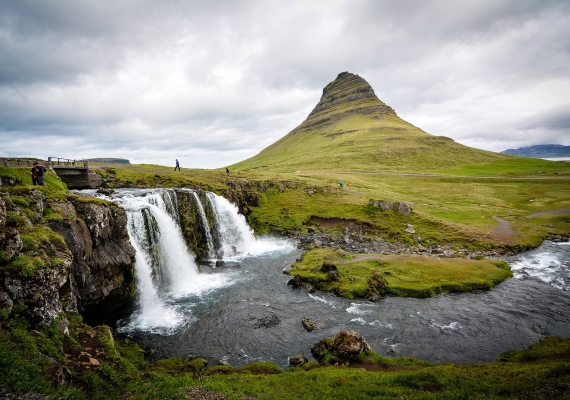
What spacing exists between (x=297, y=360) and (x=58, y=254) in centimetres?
1866

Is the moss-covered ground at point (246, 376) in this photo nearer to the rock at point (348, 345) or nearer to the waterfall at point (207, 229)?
the rock at point (348, 345)

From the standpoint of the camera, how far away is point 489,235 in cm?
5238

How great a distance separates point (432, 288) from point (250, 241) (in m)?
34.4

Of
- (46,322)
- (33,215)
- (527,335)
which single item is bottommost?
(527,335)

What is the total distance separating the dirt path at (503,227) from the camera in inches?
2154

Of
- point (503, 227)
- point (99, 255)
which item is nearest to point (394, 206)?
point (503, 227)

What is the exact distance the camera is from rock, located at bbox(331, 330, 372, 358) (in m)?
20.6

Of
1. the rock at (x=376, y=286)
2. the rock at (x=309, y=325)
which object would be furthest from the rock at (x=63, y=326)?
the rock at (x=376, y=286)

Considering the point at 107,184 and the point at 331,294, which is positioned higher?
the point at 107,184

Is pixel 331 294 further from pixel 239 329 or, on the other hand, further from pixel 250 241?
pixel 250 241

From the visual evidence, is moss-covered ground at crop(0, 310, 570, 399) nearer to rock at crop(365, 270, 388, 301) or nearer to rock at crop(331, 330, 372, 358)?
rock at crop(331, 330, 372, 358)

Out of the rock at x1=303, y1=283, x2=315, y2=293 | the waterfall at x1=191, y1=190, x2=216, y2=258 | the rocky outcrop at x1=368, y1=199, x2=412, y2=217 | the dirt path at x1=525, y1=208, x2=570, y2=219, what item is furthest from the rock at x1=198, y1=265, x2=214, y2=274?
the dirt path at x1=525, y1=208, x2=570, y2=219

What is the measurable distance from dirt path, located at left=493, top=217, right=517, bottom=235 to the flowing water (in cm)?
1151

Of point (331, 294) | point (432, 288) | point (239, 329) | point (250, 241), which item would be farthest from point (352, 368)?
point (250, 241)
